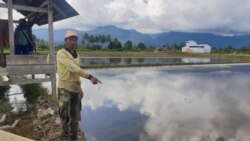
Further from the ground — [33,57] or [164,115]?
[33,57]

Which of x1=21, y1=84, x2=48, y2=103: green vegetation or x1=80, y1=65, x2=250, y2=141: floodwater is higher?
x1=21, y1=84, x2=48, y2=103: green vegetation

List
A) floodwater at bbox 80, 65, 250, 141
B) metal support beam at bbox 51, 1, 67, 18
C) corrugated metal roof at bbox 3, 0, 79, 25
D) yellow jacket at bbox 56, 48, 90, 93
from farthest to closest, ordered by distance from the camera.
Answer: corrugated metal roof at bbox 3, 0, 79, 25, metal support beam at bbox 51, 1, 67, 18, floodwater at bbox 80, 65, 250, 141, yellow jacket at bbox 56, 48, 90, 93

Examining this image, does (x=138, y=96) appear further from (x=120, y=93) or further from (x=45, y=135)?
(x=45, y=135)

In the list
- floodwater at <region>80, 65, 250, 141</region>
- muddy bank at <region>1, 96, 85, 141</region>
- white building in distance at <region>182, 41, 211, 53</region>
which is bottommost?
white building in distance at <region>182, 41, 211, 53</region>

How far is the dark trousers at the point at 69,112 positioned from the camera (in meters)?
A: 5.34

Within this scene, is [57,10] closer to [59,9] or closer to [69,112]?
[59,9]

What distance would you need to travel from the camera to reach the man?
506 centimetres

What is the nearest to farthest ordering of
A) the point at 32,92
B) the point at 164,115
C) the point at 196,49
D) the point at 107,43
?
the point at 164,115, the point at 32,92, the point at 107,43, the point at 196,49

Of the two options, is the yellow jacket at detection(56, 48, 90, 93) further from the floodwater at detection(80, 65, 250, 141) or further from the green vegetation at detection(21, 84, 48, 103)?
the green vegetation at detection(21, 84, 48, 103)

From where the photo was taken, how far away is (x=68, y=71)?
5.20 metres

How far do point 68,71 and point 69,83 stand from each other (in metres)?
0.21

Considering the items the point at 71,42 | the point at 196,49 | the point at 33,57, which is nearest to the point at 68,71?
the point at 71,42

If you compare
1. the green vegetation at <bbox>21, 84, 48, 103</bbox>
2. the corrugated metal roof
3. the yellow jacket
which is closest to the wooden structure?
the corrugated metal roof

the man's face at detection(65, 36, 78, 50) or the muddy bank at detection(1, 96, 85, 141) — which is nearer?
the man's face at detection(65, 36, 78, 50)
